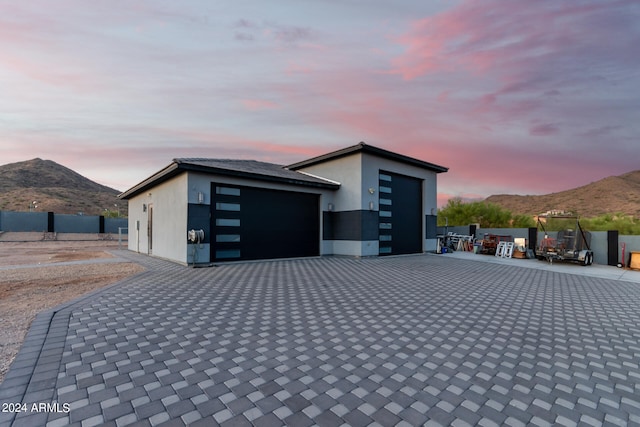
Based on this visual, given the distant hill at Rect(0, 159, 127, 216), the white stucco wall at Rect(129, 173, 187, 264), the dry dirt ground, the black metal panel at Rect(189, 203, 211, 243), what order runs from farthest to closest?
1. the distant hill at Rect(0, 159, 127, 216)
2. the white stucco wall at Rect(129, 173, 187, 264)
3. the black metal panel at Rect(189, 203, 211, 243)
4. the dry dirt ground

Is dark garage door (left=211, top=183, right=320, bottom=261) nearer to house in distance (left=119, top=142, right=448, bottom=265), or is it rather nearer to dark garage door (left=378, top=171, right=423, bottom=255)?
house in distance (left=119, top=142, right=448, bottom=265)

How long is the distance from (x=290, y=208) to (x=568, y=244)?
11.7 meters

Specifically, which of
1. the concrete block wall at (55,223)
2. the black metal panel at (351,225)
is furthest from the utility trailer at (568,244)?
the concrete block wall at (55,223)

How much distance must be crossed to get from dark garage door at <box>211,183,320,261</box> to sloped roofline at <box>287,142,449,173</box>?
1.97 meters

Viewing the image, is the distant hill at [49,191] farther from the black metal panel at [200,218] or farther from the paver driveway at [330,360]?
the paver driveway at [330,360]

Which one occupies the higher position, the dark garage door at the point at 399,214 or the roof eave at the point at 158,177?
the roof eave at the point at 158,177

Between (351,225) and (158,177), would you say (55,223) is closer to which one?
(158,177)

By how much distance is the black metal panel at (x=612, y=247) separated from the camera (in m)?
11.5

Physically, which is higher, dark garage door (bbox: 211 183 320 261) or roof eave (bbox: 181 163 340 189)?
roof eave (bbox: 181 163 340 189)

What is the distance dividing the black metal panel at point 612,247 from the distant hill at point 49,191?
58.4m

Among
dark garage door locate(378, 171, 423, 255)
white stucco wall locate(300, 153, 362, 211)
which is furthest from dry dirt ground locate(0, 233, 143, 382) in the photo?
dark garage door locate(378, 171, 423, 255)

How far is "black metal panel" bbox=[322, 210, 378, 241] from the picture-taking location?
12.1 metres

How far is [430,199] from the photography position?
1518 cm

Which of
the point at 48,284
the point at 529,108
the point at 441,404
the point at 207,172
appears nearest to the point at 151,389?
the point at 441,404
